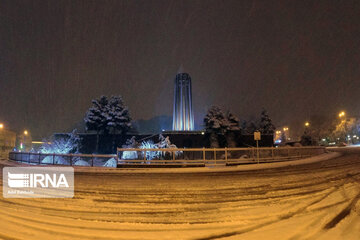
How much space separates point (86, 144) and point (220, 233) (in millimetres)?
48361

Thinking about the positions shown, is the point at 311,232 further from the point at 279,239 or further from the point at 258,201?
the point at 258,201

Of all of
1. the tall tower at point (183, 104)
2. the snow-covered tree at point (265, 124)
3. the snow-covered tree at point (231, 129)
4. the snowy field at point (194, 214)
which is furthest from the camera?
the tall tower at point (183, 104)

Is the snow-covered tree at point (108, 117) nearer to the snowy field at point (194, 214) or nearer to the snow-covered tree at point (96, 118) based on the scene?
the snow-covered tree at point (96, 118)

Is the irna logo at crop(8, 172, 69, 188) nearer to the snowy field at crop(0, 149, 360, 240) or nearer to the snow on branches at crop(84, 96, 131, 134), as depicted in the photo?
Answer: the snowy field at crop(0, 149, 360, 240)

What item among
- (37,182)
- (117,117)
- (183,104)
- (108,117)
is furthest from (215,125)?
(37,182)

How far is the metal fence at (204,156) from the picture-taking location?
15961mm

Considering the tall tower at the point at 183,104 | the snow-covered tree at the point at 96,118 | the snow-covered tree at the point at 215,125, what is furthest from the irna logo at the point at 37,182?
the tall tower at the point at 183,104

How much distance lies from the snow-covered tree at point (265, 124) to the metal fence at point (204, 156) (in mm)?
39560

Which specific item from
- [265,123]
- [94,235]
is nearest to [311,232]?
[94,235]

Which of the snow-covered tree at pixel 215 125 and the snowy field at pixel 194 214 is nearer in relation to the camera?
the snowy field at pixel 194 214

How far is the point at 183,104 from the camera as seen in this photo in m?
61.7

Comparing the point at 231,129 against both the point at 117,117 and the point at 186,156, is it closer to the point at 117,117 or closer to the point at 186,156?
the point at 117,117

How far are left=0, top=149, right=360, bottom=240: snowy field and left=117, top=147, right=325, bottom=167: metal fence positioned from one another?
8460mm

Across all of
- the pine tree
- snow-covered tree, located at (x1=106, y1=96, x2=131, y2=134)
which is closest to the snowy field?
snow-covered tree, located at (x1=106, y1=96, x2=131, y2=134)
